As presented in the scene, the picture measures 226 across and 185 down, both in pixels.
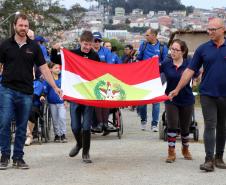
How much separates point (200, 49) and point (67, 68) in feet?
7.45

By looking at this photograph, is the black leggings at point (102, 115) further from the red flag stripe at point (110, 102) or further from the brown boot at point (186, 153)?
the brown boot at point (186, 153)

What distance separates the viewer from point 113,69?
11.3 metres

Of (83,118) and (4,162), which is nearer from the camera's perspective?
(4,162)

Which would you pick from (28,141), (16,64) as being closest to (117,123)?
(28,141)

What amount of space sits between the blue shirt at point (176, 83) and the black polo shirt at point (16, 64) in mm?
2246

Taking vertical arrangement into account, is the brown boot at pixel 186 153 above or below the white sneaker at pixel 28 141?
above

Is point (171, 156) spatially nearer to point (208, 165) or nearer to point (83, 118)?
point (208, 165)

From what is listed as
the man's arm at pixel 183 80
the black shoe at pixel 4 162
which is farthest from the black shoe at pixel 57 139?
the man's arm at pixel 183 80

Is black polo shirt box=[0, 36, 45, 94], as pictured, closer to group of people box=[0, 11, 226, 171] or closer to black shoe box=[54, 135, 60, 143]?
group of people box=[0, 11, 226, 171]

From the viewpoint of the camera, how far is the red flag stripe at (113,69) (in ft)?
35.3

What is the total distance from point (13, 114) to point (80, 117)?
1.20 meters

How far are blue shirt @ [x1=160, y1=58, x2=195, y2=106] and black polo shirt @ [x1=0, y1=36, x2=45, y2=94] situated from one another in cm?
225

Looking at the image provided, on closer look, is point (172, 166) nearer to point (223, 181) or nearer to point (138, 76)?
point (223, 181)

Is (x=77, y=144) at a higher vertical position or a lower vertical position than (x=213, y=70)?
lower
